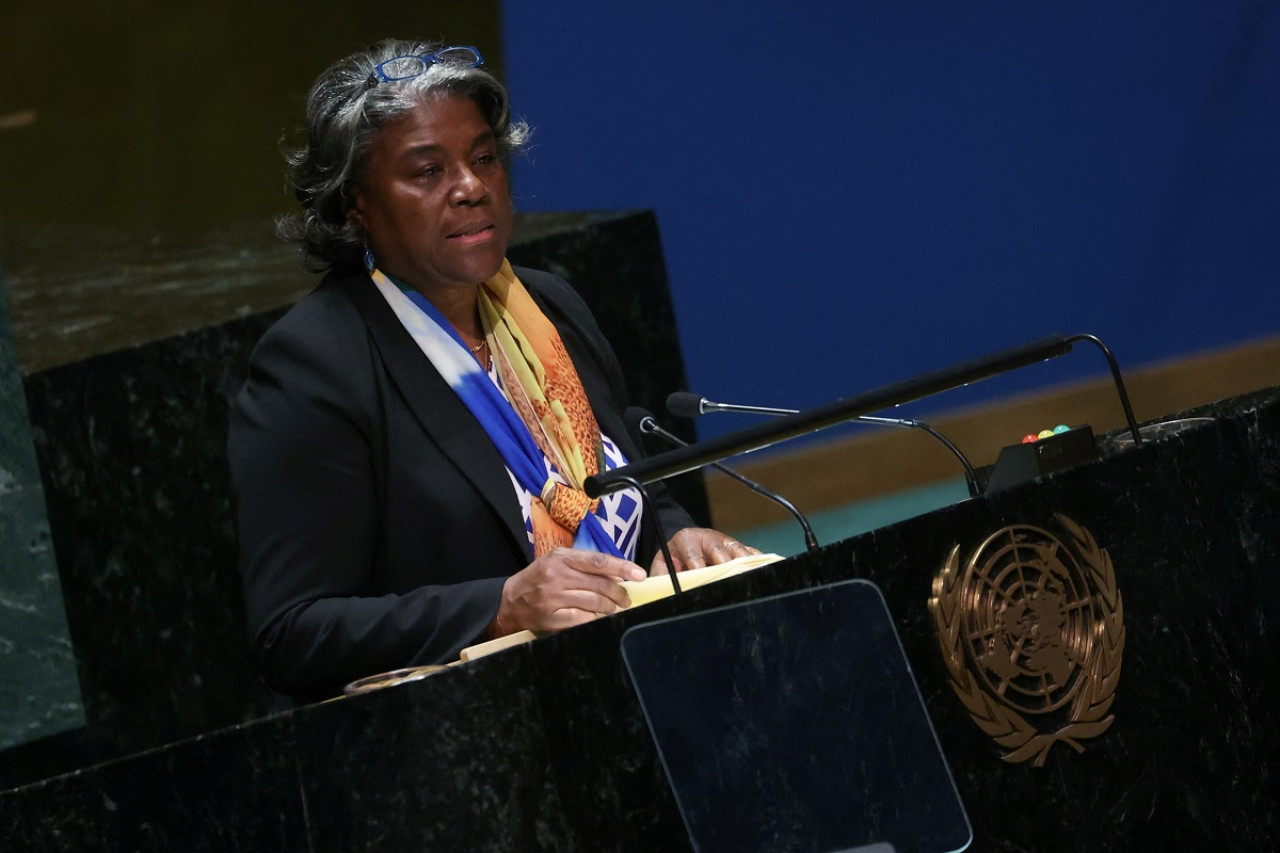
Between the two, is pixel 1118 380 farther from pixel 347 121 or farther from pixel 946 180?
pixel 946 180

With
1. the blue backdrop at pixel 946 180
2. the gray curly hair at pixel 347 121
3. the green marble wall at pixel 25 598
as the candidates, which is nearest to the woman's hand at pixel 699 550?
the gray curly hair at pixel 347 121

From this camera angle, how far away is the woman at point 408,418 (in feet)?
A: 6.94

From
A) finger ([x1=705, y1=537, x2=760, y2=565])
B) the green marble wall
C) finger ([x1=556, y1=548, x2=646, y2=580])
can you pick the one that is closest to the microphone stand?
finger ([x1=556, y1=548, x2=646, y2=580])

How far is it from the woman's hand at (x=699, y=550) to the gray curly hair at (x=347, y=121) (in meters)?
0.62

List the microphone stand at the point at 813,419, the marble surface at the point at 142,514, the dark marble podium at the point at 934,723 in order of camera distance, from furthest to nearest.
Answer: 1. the marble surface at the point at 142,514
2. the microphone stand at the point at 813,419
3. the dark marble podium at the point at 934,723

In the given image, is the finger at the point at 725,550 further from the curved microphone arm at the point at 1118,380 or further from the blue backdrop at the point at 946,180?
the blue backdrop at the point at 946,180

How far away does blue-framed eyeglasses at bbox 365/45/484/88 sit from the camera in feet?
7.74

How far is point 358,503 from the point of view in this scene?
2193 millimetres

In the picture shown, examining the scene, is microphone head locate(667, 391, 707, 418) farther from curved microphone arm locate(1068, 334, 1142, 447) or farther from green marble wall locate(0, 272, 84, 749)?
green marble wall locate(0, 272, 84, 749)

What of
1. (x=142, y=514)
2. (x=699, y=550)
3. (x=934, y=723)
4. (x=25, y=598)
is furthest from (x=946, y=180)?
(x=934, y=723)

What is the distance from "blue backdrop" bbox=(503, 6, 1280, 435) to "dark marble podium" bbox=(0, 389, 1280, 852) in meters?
3.28

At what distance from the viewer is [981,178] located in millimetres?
5617

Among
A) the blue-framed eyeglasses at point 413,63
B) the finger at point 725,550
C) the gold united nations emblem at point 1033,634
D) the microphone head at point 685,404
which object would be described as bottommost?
the gold united nations emblem at point 1033,634

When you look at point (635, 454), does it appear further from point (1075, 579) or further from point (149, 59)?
point (149, 59)
